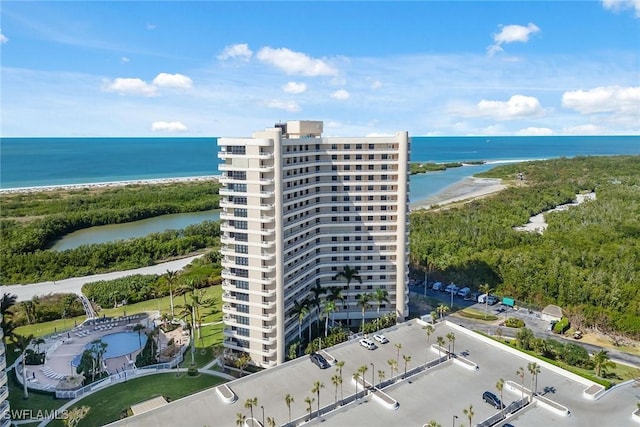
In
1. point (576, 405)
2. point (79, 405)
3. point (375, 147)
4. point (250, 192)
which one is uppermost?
point (375, 147)

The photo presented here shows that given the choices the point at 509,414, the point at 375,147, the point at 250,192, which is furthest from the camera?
the point at 375,147

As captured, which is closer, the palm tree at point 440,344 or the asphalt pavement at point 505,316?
the palm tree at point 440,344

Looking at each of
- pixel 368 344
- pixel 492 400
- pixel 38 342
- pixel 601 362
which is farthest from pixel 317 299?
pixel 38 342

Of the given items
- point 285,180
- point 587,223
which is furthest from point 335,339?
point 587,223

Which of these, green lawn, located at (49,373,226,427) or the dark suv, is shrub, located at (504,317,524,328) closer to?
the dark suv

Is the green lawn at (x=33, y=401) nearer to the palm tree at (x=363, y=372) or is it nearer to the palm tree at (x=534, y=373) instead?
the palm tree at (x=363, y=372)

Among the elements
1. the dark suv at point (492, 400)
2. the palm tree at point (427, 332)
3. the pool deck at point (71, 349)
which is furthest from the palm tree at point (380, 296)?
the pool deck at point (71, 349)

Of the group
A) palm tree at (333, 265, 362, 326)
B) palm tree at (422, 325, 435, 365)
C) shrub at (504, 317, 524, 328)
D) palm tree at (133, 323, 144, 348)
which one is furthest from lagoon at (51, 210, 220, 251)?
shrub at (504, 317, 524, 328)

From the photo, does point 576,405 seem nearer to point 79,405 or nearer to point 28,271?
point 79,405
